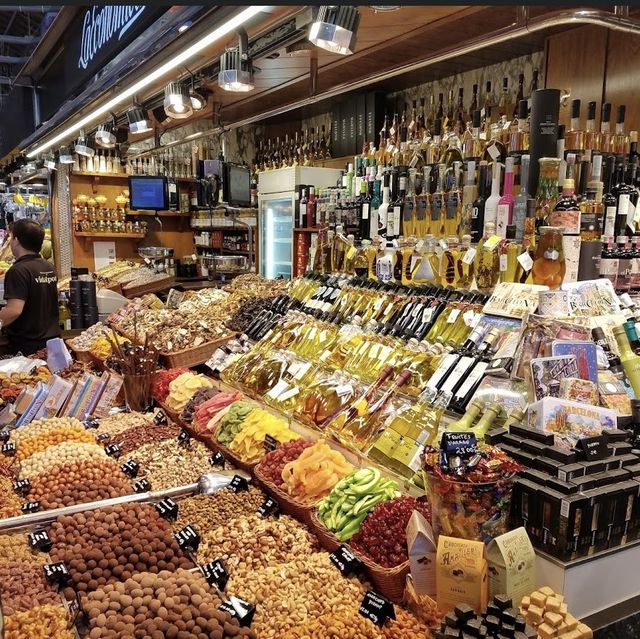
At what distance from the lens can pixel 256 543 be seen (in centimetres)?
186

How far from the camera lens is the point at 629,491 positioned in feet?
4.96

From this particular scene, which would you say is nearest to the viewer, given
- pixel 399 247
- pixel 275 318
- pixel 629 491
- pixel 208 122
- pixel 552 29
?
pixel 629 491

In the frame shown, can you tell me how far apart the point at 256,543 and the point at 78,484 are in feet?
2.72

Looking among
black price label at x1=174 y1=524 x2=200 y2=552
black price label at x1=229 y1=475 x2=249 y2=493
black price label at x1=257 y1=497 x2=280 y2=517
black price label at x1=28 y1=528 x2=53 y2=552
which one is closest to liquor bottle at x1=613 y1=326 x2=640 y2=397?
black price label at x1=257 y1=497 x2=280 y2=517

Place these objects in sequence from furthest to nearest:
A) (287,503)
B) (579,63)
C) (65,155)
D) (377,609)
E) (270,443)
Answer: (65,155), (579,63), (270,443), (287,503), (377,609)

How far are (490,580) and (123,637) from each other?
880 mm

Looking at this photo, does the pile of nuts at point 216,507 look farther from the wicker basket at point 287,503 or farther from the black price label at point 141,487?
the black price label at point 141,487

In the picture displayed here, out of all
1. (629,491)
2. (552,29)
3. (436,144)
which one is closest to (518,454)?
(629,491)

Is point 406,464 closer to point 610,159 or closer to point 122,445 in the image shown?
point 122,445

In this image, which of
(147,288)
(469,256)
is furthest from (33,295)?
(469,256)

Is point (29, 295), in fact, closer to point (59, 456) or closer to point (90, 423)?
point (90, 423)

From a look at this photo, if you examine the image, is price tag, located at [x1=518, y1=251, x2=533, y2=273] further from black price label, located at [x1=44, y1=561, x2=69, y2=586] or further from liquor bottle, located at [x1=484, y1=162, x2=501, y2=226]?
black price label, located at [x1=44, y1=561, x2=69, y2=586]

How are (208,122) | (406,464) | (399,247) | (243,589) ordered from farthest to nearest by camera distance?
(208,122) < (399,247) < (406,464) < (243,589)

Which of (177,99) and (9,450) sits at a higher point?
(177,99)
